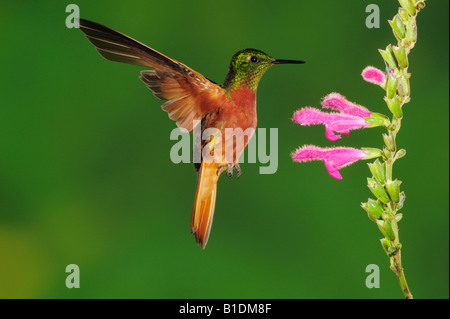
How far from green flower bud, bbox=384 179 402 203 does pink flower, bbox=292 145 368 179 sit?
8 centimetres

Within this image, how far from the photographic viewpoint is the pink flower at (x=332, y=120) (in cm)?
68

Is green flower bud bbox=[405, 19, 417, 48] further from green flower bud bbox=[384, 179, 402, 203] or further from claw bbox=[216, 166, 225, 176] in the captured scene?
claw bbox=[216, 166, 225, 176]

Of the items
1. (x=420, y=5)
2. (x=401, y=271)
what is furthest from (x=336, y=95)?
(x=401, y=271)

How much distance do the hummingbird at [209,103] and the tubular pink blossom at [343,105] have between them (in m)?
0.11

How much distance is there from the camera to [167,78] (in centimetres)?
79

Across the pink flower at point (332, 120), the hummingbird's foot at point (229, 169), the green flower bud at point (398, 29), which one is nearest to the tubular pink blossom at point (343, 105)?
the pink flower at point (332, 120)

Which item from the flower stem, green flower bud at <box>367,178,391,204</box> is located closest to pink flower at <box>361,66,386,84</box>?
the flower stem

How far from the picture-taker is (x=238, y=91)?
0.83m

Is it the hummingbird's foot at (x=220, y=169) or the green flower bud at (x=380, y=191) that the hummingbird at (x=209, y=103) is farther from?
the green flower bud at (x=380, y=191)

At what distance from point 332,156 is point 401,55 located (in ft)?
0.59

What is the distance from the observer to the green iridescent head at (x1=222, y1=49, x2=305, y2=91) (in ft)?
2.59

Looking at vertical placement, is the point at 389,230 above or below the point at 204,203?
below

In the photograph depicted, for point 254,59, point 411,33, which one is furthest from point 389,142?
point 254,59

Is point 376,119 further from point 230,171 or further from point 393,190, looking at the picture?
point 230,171
